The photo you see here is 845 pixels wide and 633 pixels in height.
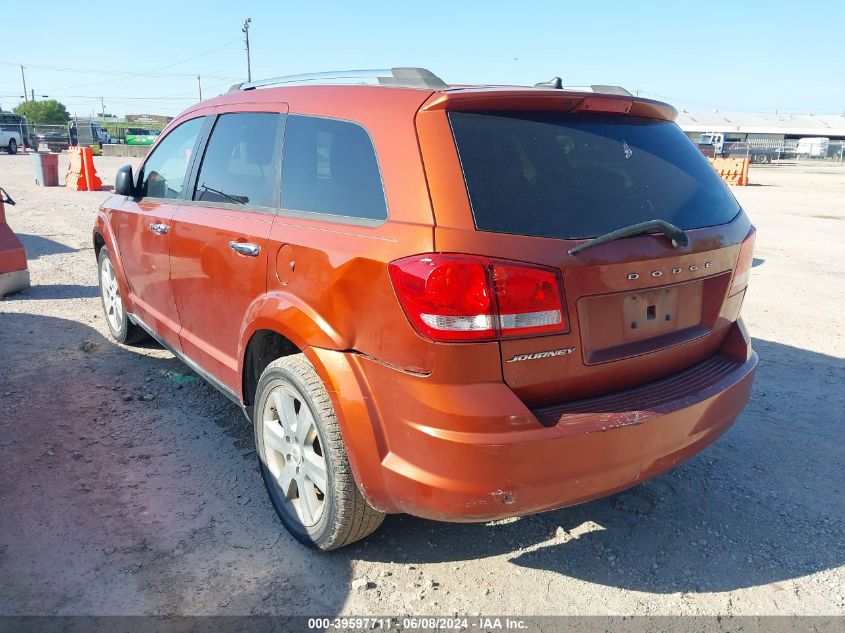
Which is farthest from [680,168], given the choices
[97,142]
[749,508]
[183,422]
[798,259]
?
[97,142]

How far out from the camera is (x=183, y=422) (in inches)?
160

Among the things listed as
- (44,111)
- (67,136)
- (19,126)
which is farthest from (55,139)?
(44,111)

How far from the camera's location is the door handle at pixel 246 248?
295 centimetres

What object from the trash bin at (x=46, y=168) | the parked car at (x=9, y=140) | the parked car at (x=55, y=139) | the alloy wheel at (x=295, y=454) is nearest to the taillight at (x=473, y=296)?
the alloy wheel at (x=295, y=454)

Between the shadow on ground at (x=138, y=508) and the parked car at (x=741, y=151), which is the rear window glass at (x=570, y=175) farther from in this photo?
the parked car at (x=741, y=151)

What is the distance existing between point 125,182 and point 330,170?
2289 millimetres

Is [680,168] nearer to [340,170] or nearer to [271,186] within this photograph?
[340,170]

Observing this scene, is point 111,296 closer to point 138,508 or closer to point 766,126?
point 138,508

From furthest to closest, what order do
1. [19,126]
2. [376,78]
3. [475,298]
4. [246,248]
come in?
A: [19,126] → [246,248] → [376,78] → [475,298]

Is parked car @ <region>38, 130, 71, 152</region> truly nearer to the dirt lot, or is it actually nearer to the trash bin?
the trash bin

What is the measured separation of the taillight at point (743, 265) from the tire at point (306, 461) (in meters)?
1.81

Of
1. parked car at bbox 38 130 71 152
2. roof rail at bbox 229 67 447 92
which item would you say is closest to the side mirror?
roof rail at bbox 229 67 447 92

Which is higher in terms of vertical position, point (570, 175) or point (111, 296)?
point (570, 175)

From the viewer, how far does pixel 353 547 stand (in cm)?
287
